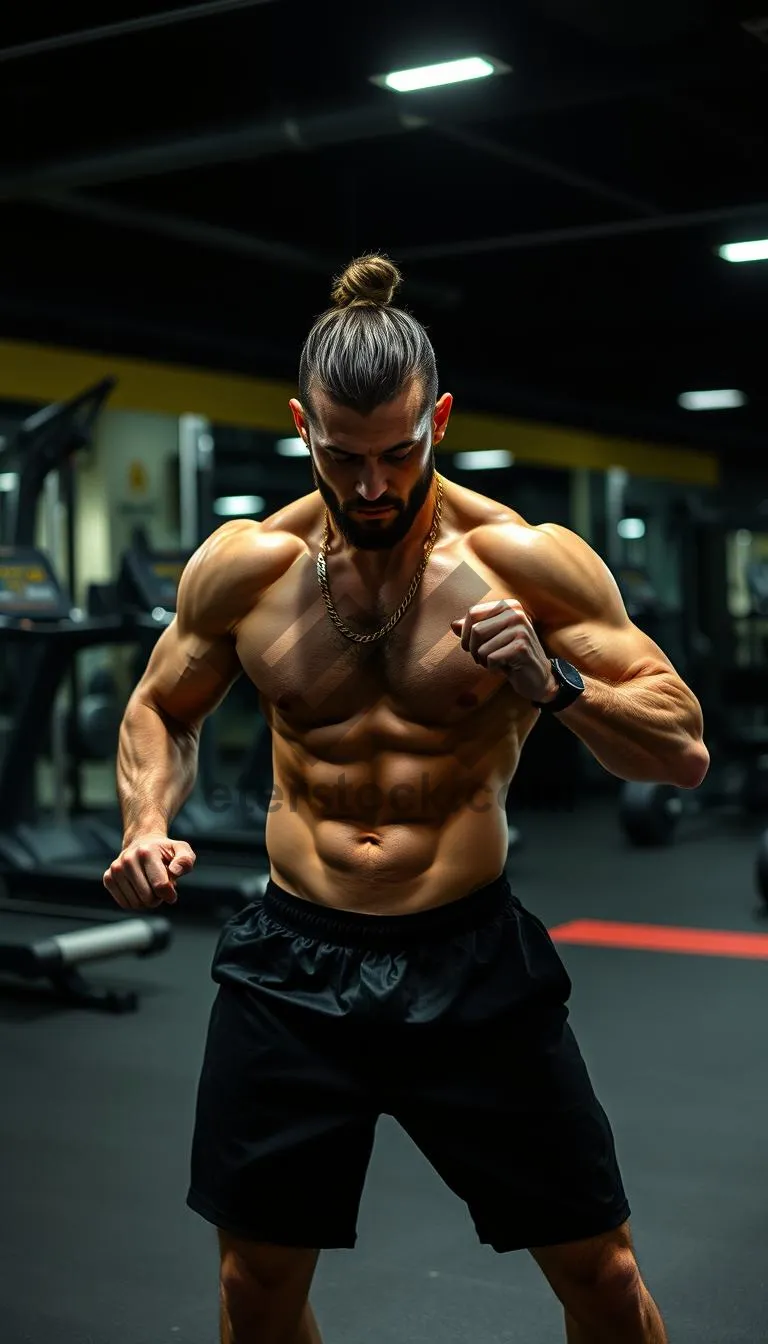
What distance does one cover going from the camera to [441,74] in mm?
4750

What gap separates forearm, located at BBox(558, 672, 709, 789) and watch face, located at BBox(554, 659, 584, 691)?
0.07ft

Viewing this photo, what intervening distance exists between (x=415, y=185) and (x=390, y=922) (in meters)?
5.95

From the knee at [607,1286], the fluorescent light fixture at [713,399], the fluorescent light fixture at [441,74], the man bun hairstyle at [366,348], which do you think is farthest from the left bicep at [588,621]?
the fluorescent light fixture at [713,399]

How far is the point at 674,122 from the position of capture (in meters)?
6.21

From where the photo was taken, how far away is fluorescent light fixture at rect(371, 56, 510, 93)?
4.63 m

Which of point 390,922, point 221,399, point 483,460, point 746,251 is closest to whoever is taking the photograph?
point 390,922

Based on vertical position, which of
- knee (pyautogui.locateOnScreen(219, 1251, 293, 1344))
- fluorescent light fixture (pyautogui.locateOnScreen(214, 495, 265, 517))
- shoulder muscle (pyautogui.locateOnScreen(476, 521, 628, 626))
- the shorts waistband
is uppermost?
fluorescent light fixture (pyautogui.locateOnScreen(214, 495, 265, 517))

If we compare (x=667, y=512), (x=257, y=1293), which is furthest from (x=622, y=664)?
(x=667, y=512)

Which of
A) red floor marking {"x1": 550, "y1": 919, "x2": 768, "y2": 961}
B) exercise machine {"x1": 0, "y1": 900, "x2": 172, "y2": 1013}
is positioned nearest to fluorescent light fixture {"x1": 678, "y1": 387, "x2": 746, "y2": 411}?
red floor marking {"x1": 550, "y1": 919, "x2": 768, "y2": 961}

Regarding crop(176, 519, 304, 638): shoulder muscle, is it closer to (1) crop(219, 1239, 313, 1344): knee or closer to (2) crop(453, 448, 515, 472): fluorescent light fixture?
(1) crop(219, 1239, 313, 1344): knee

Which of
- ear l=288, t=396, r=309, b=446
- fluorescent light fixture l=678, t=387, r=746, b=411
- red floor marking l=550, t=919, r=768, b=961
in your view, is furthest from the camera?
fluorescent light fixture l=678, t=387, r=746, b=411

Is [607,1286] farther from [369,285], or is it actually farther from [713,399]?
[713,399]

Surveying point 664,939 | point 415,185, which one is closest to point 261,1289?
point 664,939

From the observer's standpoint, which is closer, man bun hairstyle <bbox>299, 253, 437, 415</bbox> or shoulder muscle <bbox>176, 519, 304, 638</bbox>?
man bun hairstyle <bbox>299, 253, 437, 415</bbox>
